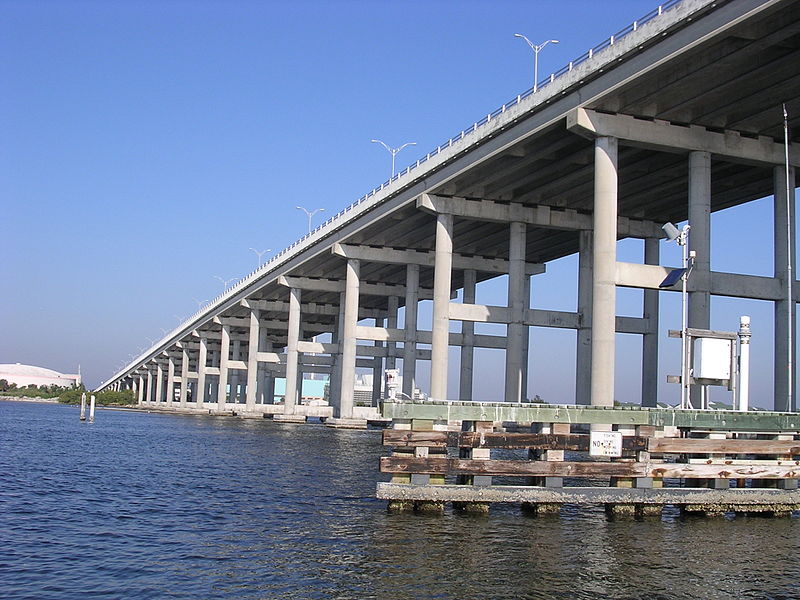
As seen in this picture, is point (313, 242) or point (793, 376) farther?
point (313, 242)

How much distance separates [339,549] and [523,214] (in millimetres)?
49138

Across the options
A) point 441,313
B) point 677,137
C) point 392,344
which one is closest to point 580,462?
point 677,137

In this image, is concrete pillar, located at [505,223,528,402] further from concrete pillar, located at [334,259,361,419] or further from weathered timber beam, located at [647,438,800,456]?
weathered timber beam, located at [647,438,800,456]

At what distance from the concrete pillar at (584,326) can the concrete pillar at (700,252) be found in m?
16.3

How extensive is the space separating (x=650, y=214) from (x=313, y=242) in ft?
110

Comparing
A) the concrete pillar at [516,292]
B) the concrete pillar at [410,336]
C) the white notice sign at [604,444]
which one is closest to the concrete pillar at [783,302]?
the concrete pillar at [516,292]

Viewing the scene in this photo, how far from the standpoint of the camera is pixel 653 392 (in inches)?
2557

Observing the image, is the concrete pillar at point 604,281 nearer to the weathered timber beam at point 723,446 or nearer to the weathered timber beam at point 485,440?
the weathered timber beam at point 723,446

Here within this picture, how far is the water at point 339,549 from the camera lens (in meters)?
15.3

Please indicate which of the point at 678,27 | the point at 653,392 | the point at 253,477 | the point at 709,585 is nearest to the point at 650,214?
the point at 653,392

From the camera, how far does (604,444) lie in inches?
893

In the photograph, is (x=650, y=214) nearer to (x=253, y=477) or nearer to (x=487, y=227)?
(x=487, y=227)

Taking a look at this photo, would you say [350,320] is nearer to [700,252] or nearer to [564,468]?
[700,252]

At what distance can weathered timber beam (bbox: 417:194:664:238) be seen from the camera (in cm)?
6284
